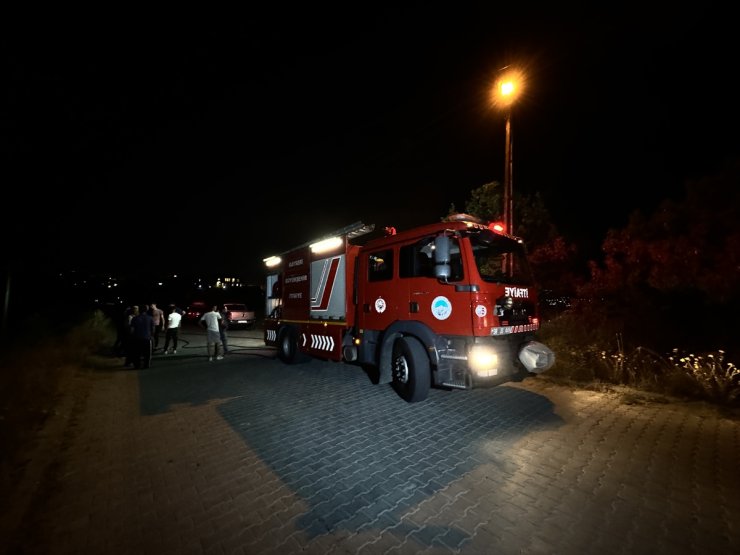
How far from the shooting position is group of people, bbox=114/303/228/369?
8844 mm

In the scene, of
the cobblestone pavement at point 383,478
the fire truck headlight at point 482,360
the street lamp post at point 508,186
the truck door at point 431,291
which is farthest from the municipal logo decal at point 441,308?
the street lamp post at point 508,186

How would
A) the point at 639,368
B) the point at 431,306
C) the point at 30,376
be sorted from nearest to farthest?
1. the point at 431,306
2. the point at 30,376
3. the point at 639,368

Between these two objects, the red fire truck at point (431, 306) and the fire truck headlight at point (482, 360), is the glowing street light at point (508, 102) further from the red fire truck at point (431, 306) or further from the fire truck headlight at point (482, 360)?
the fire truck headlight at point (482, 360)

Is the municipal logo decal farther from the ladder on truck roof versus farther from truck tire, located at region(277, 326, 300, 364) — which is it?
truck tire, located at region(277, 326, 300, 364)

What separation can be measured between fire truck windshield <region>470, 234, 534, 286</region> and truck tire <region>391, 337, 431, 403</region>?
61.7 inches

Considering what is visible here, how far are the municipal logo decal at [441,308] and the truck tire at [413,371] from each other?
1.94 feet

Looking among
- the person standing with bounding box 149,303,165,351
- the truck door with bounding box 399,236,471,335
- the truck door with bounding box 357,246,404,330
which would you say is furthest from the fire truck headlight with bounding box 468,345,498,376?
the person standing with bounding box 149,303,165,351

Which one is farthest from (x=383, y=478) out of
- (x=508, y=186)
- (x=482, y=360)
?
(x=508, y=186)

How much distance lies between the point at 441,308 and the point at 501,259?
166cm

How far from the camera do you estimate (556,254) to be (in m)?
13.0

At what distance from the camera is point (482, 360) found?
4828mm

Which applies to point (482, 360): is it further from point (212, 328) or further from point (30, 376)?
point (212, 328)

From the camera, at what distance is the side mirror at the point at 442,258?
4777 mm

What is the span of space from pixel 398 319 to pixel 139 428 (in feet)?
13.3
